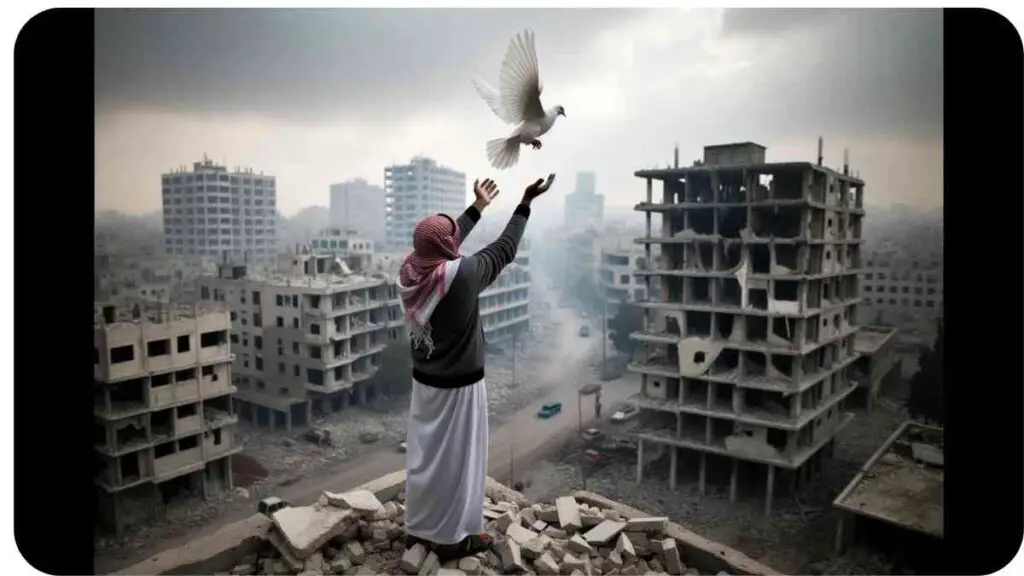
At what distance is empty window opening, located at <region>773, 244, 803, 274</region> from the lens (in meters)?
4.82

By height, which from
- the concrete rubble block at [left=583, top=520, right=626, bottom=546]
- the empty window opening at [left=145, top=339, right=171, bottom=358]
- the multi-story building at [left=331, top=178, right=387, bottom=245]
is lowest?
the concrete rubble block at [left=583, top=520, right=626, bottom=546]

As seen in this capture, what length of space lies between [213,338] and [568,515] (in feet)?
10.8

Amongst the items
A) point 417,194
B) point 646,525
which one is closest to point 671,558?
point 646,525

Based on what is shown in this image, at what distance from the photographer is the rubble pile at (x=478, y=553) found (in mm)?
2139

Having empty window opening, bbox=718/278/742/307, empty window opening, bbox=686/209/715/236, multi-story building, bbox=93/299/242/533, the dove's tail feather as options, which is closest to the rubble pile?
the dove's tail feather

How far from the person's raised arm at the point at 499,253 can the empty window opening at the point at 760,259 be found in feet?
11.4

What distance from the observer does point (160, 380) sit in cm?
421

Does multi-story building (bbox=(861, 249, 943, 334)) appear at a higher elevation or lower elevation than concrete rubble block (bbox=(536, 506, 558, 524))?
higher

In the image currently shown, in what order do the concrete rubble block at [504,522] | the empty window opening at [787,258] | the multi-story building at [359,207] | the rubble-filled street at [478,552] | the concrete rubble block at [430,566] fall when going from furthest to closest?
the multi-story building at [359,207], the empty window opening at [787,258], the concrete rubble block at [504,522], the rubble-filled street at [478,552], the concrete rubble block at [430,566]

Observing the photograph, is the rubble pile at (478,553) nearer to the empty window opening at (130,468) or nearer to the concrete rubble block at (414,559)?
the concrete rubble block at (414,559)

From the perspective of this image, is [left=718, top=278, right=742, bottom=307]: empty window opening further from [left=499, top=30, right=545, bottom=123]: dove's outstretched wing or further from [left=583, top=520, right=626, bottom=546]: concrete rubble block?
[left=499, top=30, right=545, bottom=123]: dove's outstretched wing

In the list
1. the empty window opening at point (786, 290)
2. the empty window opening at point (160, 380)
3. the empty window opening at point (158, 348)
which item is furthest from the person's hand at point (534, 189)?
the empty window opening at point (786, 290)

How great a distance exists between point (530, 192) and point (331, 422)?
4.77 m

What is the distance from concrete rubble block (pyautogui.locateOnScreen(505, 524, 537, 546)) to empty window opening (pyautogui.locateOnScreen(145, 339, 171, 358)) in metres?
3.01
